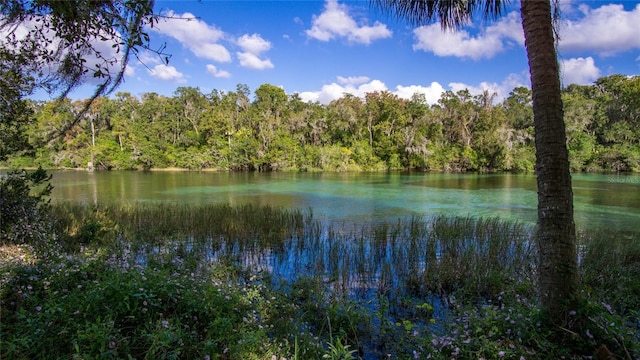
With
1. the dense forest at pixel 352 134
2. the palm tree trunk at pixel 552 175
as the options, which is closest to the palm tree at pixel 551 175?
the palm tree trunk at pixel 552 175

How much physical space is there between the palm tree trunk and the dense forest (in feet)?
153

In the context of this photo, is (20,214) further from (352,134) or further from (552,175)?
(352,134)

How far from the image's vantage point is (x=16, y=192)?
586 cm

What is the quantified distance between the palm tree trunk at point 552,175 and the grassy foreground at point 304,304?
8.2 inches

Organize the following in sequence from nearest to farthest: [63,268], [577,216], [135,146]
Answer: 1. [63,268]
2. [577,216]
3. [135,146]

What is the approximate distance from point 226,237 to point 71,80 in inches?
248

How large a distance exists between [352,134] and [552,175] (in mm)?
53804

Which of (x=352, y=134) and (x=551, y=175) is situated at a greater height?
(x=352, y=134)

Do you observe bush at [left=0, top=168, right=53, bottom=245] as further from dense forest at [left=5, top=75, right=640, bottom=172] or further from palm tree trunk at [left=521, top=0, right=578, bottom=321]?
dense forest at [left=5, top=75, right=640, bottom=172]

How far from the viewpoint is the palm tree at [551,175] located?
3.03 metres

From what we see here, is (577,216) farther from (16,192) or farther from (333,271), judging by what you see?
(16,192)

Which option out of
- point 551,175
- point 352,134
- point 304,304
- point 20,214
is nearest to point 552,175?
point 551,175

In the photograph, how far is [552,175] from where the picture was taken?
9.95ft

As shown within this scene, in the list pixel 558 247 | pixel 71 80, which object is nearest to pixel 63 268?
pixel 71 80
